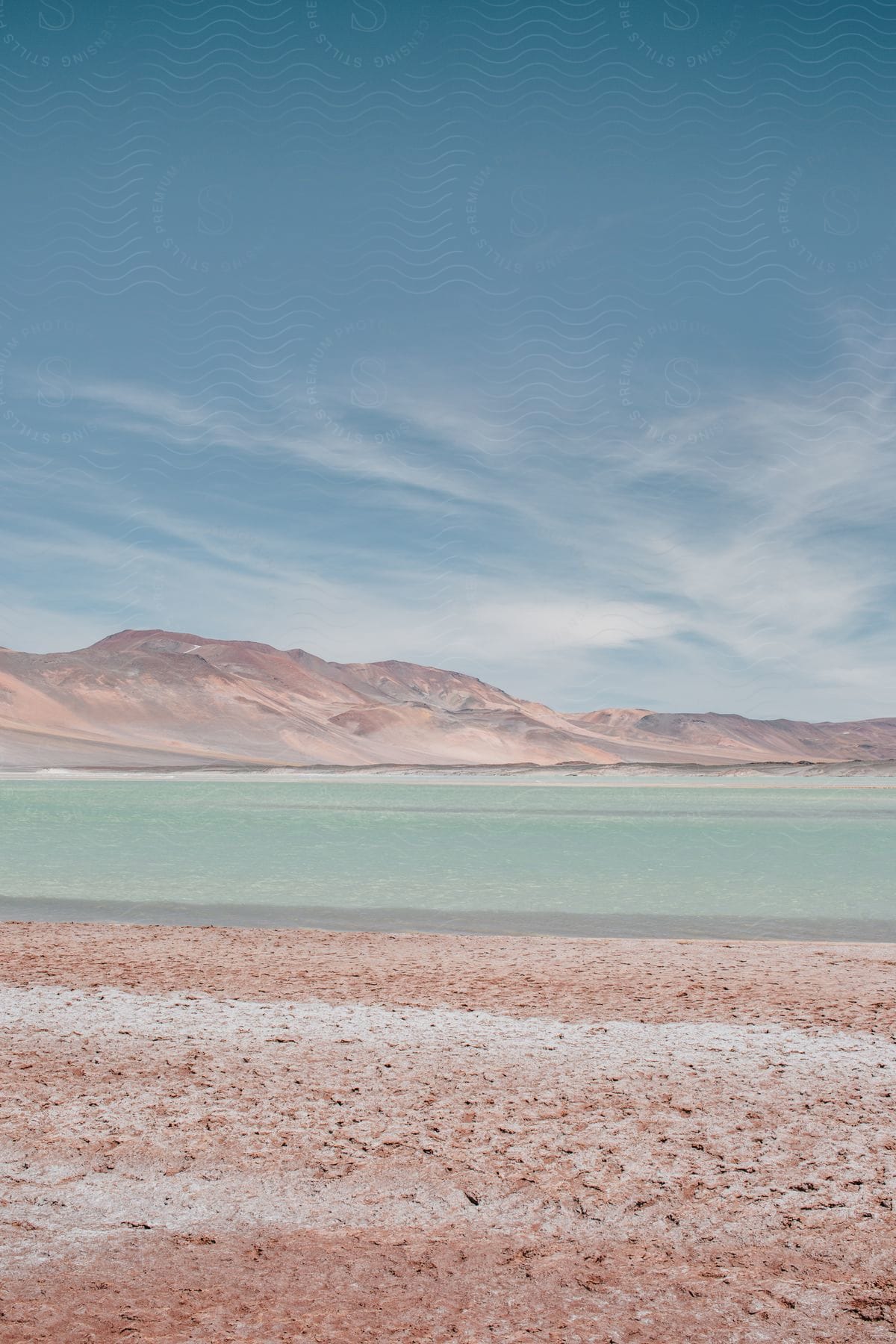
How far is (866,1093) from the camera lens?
480 centimetres

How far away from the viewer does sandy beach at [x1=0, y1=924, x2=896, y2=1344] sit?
9.80ft

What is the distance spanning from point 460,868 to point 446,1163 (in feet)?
42.2

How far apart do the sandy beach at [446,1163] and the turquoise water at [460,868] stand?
4.73m

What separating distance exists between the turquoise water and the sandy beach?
4734 mm

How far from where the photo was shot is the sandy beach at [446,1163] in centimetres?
299

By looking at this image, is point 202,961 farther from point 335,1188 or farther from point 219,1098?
point 335,1188

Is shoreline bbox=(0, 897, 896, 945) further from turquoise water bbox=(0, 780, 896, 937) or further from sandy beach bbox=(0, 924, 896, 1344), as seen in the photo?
sandy beach bbox=(0, 924, 896, 1344)

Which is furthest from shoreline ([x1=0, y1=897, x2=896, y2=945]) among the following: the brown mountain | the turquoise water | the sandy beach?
the brown mountain

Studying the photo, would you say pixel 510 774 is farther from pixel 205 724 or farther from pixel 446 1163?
pixel 446 1163

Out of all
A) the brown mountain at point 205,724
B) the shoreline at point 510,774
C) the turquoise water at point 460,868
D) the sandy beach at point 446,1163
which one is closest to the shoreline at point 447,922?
the turquoise water at point 460,868

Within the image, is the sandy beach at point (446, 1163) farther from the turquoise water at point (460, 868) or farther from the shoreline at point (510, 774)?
the shoreline at point (510, 774)

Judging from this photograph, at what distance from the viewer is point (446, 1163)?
4035 mm

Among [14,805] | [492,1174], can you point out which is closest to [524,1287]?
[492,1174]

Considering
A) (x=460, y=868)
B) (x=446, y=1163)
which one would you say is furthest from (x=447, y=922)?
(x=446, y=1163)
